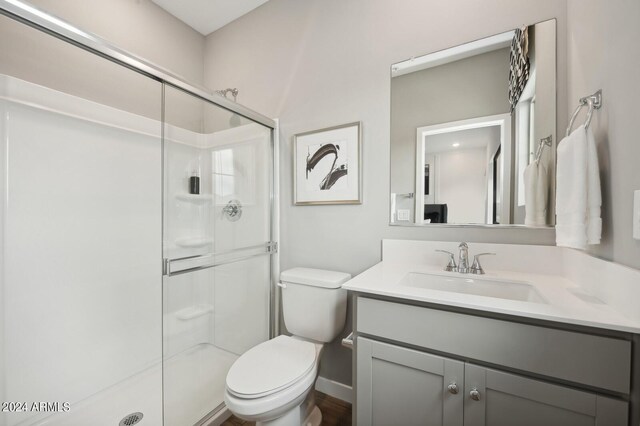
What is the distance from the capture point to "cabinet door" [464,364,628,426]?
707mm

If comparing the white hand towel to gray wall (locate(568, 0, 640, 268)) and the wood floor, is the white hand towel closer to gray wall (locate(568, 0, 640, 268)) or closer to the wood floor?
gray wall (locate(568, 0, 640, 268))

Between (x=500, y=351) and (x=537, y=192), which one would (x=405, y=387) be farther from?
(x=537, y=192)

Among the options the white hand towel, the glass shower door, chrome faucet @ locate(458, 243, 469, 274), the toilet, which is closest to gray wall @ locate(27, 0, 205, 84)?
the glass shower door

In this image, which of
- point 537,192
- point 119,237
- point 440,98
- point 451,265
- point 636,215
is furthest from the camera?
point 119,237

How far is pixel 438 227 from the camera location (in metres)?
1.40

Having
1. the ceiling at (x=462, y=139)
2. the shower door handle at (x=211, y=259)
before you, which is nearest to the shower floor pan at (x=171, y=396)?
the shower door handle at (x=211, y=259)

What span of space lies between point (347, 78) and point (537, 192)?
1.18 m

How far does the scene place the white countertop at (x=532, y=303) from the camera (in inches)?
28.1

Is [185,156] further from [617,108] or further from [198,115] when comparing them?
[617,108]

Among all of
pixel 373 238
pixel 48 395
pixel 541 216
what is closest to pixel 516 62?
pixel 541 216

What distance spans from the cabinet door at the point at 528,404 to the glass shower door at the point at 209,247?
4.28 feet

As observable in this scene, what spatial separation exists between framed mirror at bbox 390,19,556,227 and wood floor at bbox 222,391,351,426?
3.75 ft

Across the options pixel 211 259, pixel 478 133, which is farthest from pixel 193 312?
pixel 478 133

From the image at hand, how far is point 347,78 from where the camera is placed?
1.63 metres
